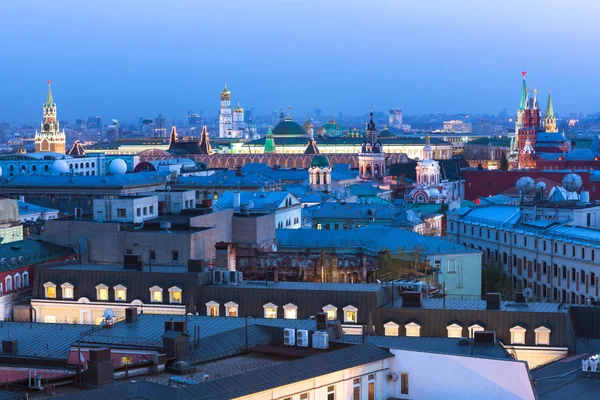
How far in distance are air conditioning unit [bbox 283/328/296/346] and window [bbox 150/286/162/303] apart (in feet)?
43.0

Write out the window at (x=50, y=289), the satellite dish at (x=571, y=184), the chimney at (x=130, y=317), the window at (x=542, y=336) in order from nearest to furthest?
the chimney at (x=130, y=317) → the window at (x=542, y=336) → the window at (x=50, y=289) → the satellite dish at (x=571, y=184)

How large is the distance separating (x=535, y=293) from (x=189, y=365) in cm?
4167

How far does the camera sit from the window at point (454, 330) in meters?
36.7

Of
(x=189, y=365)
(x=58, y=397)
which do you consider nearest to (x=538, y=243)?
(x=189, y=365)

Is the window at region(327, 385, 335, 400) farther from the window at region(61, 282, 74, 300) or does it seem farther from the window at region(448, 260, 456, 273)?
the window at region(448, 260, 456, 273)

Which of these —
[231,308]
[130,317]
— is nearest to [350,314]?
[231,308]

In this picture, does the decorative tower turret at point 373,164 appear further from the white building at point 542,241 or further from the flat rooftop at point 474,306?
the flat rooftop at point 474,306

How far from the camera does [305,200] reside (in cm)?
9750

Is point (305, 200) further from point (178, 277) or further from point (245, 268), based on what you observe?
point (178, 277)

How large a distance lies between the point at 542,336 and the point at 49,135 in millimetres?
157718

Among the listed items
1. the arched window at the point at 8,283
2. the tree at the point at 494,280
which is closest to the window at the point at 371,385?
the arched window at the point at 8,283

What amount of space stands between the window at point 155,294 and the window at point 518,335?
12.3 meters

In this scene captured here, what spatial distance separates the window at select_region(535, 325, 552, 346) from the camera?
119ft

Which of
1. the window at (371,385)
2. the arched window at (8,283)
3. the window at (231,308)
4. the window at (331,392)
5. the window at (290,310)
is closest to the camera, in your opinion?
the window at (331,392)
